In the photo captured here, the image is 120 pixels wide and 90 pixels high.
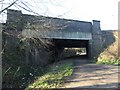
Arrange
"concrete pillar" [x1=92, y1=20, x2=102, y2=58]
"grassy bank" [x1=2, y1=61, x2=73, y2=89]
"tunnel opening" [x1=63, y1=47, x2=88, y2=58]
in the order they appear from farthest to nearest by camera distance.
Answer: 1. "tunnel opening" [x1=63, y1=47, x2=88, y2=58]
2. "concrete pillar" [x1=92, y1=20, x2=102, y2=58]
3. "grassy bank" [x1=2, y1=61, x2=73, y2=89]

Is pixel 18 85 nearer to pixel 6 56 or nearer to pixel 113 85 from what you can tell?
pixel 6 56

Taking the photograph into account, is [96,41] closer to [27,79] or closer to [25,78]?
[25,78]

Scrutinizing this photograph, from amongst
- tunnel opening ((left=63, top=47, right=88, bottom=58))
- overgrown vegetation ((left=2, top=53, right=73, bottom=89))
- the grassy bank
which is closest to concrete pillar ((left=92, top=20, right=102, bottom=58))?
overgrown vegetation ((left=2, top=53, right=73, bottom=89))

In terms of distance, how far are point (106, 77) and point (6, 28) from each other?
21.2 ft

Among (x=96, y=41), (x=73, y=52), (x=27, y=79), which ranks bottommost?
(x=27, y=79)

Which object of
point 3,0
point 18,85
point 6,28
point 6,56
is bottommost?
point 18,85

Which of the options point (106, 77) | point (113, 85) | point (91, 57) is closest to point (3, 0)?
point (113, 85)

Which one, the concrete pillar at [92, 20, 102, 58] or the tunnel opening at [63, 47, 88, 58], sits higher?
the concrete pillar at [92, 20, 102, 58]

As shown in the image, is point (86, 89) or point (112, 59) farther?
point (112, 59)

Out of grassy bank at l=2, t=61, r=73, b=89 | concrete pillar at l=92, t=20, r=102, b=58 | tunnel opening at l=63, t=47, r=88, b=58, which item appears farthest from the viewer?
Result: tunnel opening at l=63, t=47, r=88, b=58

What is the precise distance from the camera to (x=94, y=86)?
1288 centimetres

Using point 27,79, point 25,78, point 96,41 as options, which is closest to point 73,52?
point 96,41

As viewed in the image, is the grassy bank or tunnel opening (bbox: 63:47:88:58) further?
tunnel opening (bbox: 63:47:88:58)

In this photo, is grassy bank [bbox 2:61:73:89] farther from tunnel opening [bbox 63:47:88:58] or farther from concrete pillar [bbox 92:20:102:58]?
tunnel opening [bbox 63:47:88:58]
